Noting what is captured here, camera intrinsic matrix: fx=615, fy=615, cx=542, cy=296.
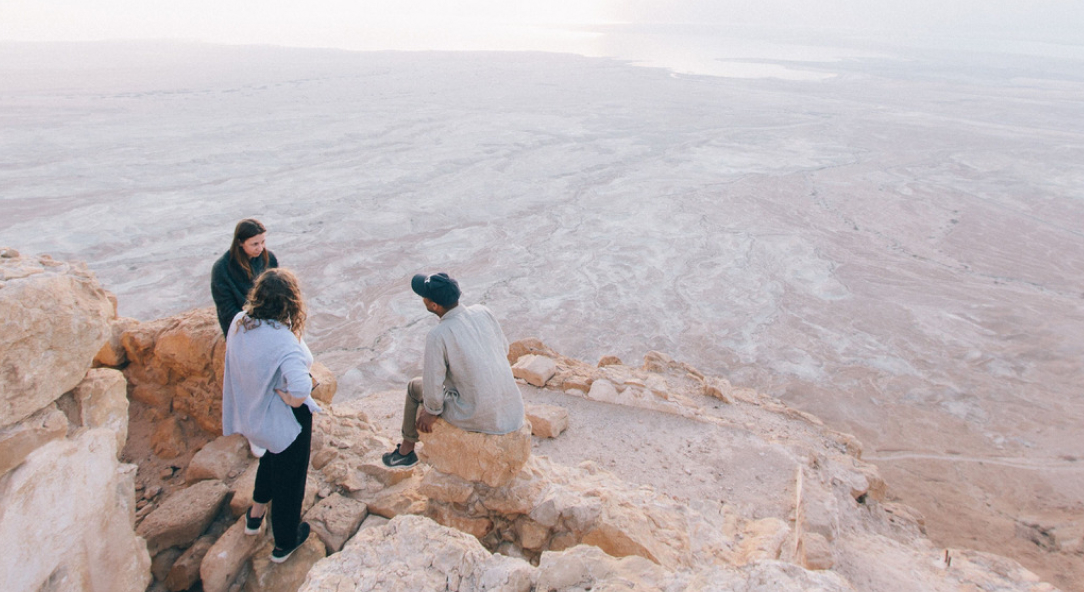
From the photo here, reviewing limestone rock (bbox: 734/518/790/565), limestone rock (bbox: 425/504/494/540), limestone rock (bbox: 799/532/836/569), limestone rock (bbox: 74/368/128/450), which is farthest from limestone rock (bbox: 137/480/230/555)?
limestone rock (bbox: 799/532/836/569)

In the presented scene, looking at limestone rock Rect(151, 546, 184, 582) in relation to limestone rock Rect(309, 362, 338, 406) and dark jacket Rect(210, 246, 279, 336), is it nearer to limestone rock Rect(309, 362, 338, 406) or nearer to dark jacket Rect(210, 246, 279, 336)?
dark jacket Rect(210, 246, 279, 336)

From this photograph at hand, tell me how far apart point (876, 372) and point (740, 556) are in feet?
25.1

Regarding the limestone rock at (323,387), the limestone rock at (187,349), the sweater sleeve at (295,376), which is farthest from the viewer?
the limestone rock at (323,387)

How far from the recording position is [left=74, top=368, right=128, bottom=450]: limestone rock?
7.79ft

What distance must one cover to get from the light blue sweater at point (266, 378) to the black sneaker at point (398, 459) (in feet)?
3.07

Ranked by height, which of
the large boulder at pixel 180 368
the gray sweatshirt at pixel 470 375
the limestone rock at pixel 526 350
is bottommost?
the limestone rock at pixel 526 350

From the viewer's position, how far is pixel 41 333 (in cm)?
219

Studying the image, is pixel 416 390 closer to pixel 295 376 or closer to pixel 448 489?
pixel 448 489

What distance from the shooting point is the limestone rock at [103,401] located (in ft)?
7.79

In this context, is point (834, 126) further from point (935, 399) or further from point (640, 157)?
point (935, 399)

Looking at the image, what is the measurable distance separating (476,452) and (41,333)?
6.29ft

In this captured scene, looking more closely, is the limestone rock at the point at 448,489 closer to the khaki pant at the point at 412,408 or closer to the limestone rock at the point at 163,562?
the khaki pant at the point at 412,408

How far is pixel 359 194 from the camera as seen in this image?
15453 mm

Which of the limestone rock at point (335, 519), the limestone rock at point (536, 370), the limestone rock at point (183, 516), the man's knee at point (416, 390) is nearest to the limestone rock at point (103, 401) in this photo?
the limestone rock at point (183, 516)
